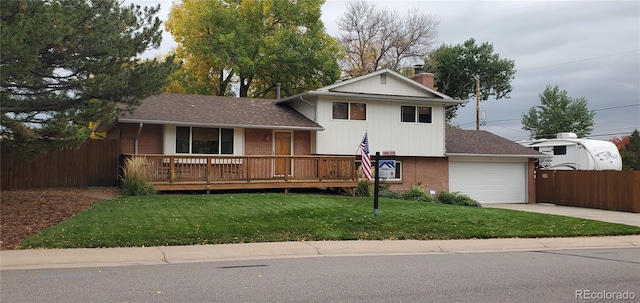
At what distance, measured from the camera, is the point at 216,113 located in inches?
933

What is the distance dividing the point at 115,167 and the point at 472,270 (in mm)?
15548

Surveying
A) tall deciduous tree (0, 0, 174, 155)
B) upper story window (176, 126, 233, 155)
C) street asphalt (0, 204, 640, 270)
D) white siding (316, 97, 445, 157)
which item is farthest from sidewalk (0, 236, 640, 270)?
white siding (316, 97, 445, 157)

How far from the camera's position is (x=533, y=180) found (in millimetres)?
30453

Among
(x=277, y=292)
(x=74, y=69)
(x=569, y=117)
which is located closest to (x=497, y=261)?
(x=277, y=292)

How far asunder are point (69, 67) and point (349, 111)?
1405 centimetres

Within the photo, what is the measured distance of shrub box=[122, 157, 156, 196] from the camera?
733 inches

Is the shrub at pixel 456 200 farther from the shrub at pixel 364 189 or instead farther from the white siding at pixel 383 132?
the shrub at pixel 364 189

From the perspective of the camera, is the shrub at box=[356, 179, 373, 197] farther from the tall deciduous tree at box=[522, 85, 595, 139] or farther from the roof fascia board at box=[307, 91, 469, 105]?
the tall deciduous tree at box=[522, 85, 595, 139]

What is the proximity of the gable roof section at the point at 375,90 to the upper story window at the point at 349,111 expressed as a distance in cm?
62

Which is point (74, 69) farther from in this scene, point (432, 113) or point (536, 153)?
point (536, 153)

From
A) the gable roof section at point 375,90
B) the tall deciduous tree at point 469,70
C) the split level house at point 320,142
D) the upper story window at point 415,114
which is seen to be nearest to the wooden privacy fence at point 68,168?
the split level house at point 320,142

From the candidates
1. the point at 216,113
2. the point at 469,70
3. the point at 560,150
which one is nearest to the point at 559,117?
the point at 469,70

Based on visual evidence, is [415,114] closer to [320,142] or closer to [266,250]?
[320,142]

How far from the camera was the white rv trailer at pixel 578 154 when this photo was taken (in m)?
29.9
